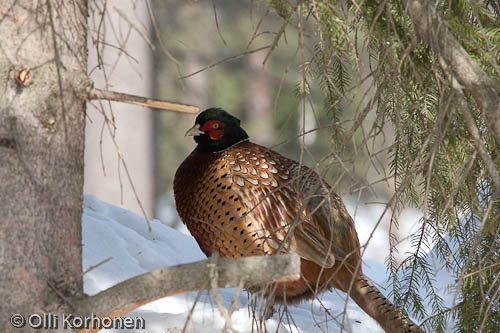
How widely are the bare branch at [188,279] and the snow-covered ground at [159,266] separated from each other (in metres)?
1.14

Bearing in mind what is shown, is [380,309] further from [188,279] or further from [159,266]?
[188,279]

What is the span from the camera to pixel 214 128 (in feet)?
13.9

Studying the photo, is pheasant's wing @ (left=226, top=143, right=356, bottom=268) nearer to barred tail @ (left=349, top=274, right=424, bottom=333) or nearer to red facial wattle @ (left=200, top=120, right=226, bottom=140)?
barred tail @ (left=349, top=274, right=424, bottom=333)

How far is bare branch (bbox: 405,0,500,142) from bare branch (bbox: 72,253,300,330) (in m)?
0.72

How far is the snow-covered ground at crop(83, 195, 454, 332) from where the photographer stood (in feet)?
10.3

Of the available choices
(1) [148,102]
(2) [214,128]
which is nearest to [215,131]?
(2) [214,128]

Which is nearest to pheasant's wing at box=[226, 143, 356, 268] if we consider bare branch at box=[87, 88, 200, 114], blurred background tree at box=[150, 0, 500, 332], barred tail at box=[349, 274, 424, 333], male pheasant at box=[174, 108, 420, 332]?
male pheasant at box=[174, 108, 420, 332]

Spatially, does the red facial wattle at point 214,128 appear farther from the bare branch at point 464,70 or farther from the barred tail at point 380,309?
the bare branch at point 464,70

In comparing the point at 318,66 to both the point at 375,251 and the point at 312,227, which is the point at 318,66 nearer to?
the point at 312,227

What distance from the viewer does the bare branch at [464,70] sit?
179 cm

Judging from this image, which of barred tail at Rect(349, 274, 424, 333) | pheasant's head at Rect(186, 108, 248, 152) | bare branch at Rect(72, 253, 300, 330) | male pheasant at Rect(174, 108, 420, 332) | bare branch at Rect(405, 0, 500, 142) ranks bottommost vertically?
bare branch at Rect(72, 253, 300, 330)

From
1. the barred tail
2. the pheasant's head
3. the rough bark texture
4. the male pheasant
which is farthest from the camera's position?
the pheasant's head

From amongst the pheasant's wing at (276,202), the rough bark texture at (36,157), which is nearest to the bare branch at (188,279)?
the rough bark texture at (36,157)

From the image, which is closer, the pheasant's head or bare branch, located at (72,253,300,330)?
bare branch, located at (72,253,300,330)
